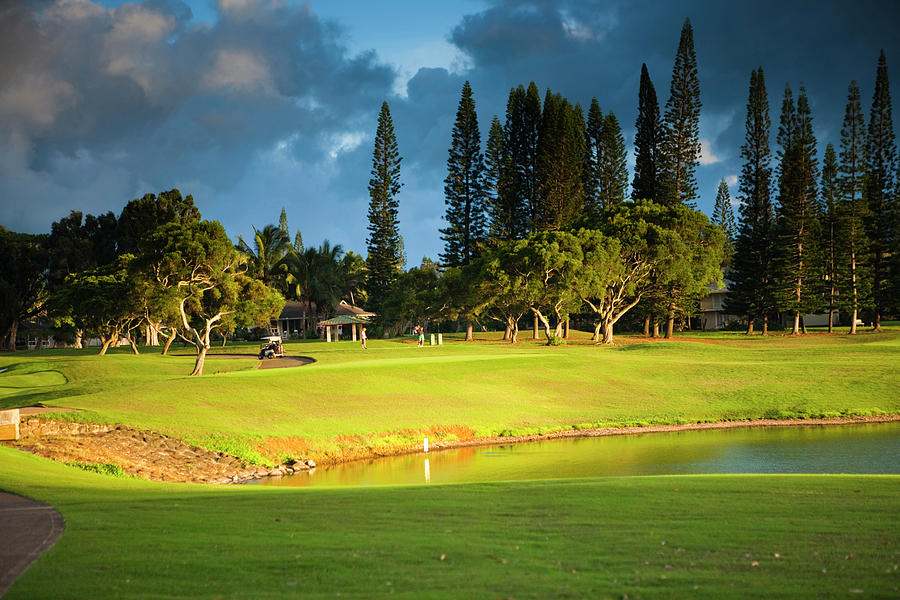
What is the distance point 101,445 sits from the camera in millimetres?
18719

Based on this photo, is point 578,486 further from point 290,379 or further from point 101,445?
point 290,379

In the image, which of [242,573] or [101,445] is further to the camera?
[101,445]

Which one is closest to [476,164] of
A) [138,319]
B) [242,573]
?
[138,319]

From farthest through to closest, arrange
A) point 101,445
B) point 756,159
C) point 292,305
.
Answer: point 292,305 < point 756,159 < point 101,445

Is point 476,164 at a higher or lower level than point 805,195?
higher

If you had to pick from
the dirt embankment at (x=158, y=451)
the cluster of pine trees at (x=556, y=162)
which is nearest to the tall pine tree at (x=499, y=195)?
the cluster of pine trees at (x=556, y=162)

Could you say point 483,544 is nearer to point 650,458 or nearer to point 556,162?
point 650,458

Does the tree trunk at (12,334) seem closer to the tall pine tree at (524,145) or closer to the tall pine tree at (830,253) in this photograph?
the tall pine tree at (524,145)

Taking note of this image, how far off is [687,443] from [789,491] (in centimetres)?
1314

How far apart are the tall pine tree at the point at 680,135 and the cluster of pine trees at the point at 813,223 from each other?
6.19 m

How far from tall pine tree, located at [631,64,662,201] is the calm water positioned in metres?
42.5

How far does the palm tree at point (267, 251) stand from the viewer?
75.9 m

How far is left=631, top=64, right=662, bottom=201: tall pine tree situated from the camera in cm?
6525

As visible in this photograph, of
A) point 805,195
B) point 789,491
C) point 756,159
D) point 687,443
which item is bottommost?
point 687,443
